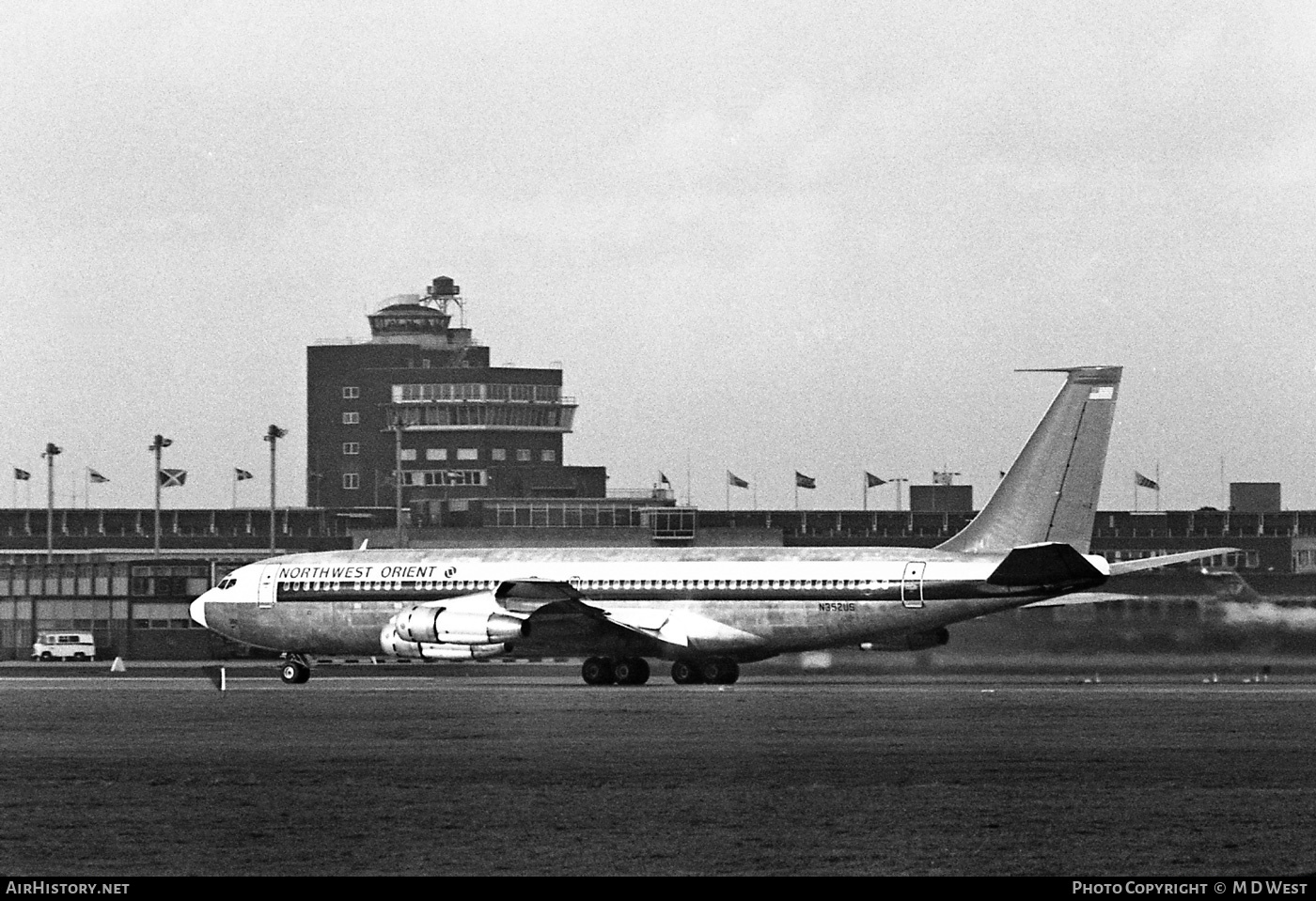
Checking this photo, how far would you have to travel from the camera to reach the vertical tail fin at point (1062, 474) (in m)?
61.1

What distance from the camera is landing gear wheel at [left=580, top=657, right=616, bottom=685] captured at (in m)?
64.9

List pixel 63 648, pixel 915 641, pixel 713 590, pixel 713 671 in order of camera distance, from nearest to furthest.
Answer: pixel 915 641 < pixel 713 590 < pixel 713 671 < pixel 63 648

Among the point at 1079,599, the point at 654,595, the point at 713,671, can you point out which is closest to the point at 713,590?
the point at 654,595

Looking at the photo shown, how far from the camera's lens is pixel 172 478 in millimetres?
120250

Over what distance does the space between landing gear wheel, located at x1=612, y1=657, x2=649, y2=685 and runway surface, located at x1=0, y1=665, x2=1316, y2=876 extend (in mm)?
8275

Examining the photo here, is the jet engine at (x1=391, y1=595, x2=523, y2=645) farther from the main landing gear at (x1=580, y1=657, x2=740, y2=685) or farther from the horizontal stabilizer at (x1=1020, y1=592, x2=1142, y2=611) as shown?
the horizontal stabilizer at (x1=1020, y1=592, x2=1142, y2=611)

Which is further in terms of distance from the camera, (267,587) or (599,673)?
(267,587)

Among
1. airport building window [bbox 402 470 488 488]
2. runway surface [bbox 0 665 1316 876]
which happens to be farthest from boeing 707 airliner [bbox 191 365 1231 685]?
airport building window [bbox 402 470 488 488]

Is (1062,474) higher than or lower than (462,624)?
higher

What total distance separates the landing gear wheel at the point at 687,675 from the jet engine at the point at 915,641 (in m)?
4.72

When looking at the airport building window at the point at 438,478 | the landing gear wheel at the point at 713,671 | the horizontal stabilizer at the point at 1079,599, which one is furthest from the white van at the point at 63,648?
the airport building window at the point at 438,478

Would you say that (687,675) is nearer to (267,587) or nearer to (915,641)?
(915,641)

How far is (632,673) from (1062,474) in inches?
527

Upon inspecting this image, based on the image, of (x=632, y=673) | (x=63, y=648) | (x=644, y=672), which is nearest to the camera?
(x=632, y=673)
